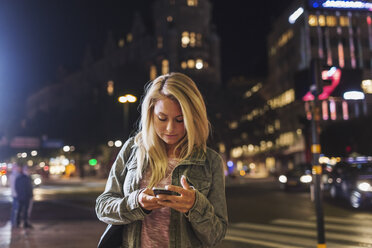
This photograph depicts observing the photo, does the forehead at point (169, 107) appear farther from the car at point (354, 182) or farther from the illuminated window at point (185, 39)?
the illuminated window at point (185, 39)

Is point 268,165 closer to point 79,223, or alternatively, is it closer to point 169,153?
point 79,223

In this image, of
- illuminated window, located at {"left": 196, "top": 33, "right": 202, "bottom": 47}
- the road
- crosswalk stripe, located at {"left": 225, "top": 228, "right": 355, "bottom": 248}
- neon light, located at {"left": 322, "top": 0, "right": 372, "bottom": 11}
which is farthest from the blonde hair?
illuminated window, located at {"left": 196, "top": 33, "right": 202, "bottom": 47}

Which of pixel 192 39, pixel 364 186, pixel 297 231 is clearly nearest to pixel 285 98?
pixel 192 39

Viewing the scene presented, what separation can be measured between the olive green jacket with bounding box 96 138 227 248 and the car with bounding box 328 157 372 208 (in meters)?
14.7

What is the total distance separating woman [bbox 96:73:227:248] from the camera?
2.13 m

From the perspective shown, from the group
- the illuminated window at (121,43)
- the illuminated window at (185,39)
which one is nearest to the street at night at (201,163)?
the illuminated window at (185,39)

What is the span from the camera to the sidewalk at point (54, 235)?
942 centimetres

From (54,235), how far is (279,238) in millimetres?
5473

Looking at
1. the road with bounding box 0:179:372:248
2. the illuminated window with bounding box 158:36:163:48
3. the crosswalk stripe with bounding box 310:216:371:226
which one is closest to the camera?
the road with bounding box 0:179:372:248

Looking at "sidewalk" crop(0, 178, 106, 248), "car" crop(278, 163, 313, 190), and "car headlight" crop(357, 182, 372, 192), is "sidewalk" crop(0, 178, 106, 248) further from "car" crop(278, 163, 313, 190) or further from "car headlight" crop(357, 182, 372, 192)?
"car" crop(278, 163, 313, 190)

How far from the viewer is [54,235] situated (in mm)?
10727

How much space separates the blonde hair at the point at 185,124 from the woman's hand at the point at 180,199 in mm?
298

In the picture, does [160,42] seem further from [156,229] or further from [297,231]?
[156,229]

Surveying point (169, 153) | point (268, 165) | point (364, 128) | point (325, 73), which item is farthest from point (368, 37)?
point (169, 153)
